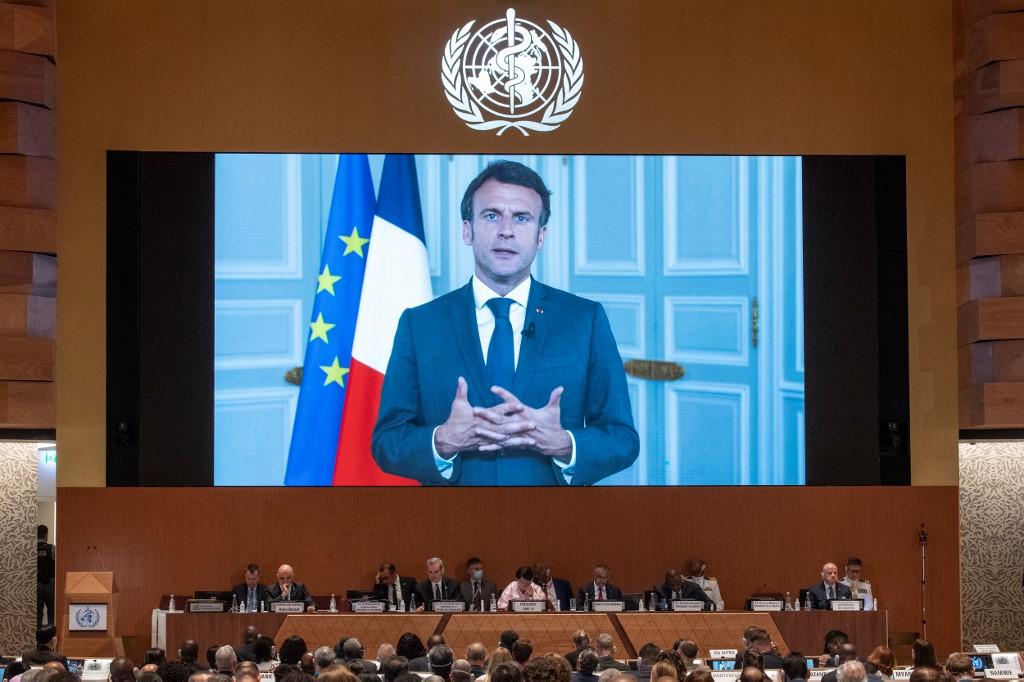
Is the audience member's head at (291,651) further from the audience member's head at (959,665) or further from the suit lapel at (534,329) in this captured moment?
the suit lapel at (534,329)

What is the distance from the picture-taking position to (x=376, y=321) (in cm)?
1338

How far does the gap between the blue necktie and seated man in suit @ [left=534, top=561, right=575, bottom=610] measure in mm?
1706

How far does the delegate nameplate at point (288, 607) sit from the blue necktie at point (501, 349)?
2.84 meters

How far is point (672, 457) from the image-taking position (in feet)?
43.8

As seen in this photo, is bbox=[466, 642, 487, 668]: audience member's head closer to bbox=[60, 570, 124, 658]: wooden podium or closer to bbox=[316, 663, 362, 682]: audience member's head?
bbox=[316, 663, 362, 682]: audience member's head

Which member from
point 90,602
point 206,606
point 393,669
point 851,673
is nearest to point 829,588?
point 206,606

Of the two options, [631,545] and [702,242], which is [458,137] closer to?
[702,242]

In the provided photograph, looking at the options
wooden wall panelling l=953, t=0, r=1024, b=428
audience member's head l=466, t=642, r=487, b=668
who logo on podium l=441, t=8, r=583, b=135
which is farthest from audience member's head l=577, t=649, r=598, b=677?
who logo on podium l=441, t=8, r=583, b=135

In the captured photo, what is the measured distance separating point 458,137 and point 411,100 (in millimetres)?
577

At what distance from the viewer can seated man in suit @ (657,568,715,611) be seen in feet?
41.3

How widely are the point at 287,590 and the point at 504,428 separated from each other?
2.45 meters

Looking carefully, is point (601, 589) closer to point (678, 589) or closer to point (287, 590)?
point (678, 589)

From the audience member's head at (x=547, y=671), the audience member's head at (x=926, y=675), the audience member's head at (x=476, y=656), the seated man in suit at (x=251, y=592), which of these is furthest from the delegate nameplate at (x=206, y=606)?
the audience member's head at (x=547, y=671)

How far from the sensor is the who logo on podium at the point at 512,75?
1373 cm
